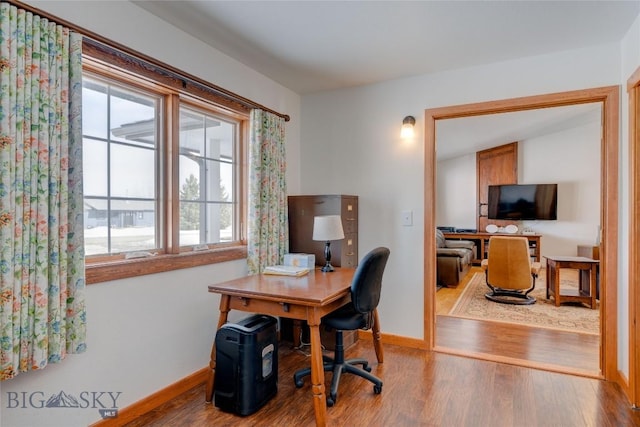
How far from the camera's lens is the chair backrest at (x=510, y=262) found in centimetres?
443

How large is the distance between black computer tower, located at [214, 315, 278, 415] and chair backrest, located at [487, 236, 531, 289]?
350 cm

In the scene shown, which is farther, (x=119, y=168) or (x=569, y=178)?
(x=569, y=178)

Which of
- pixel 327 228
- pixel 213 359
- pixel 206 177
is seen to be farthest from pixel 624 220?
pixel 206 177

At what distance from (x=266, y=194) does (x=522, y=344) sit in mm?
2600

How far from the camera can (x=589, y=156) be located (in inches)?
269

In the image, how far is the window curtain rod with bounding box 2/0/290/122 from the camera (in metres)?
1.63

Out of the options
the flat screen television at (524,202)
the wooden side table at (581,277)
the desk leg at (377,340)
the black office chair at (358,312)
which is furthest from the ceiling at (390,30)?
the flat screen television at (524,202)

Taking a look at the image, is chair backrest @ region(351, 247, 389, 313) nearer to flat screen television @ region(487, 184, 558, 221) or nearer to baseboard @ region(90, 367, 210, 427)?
baseboard @ region(90, 367, 210, 427)

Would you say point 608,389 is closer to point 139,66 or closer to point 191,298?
point 191,298

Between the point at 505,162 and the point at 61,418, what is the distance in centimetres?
813

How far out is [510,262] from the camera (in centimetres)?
448

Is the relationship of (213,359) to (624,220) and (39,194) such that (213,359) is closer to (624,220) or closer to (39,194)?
(39,194)

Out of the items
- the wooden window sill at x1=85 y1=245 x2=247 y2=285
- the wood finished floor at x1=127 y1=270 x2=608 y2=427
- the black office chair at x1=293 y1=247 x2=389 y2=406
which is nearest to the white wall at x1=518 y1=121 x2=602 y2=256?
the wood finished floor at x1=127 y1=270 x2=608 y2=427

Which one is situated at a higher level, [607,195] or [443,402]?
[607,195]
